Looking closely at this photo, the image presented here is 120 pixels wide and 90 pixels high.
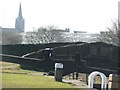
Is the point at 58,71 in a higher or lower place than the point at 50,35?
lower

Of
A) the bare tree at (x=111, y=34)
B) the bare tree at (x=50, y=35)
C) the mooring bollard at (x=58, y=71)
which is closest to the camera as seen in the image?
the mooring bollard at (x=58, y=71)

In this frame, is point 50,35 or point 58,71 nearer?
point 58,71

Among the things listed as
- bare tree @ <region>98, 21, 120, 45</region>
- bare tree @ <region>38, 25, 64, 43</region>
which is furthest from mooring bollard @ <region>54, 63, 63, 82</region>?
bare tree @ <region>38, 25, 64, 43</region>

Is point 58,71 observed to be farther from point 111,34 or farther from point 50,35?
point 50,35

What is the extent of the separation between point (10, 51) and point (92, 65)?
981cm

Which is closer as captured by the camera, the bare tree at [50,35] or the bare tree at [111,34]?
the bare tree at [111,34]

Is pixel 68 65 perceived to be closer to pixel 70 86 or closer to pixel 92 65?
pixel 92 65

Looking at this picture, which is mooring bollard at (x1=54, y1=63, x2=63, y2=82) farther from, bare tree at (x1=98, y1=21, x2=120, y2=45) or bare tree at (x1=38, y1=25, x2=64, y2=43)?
bare tree at (x1=38, y1=25, x2=64, y2=43)

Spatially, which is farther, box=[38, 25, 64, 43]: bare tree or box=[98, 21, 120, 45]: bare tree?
box=[38, 25, 64, 43]: bare tree

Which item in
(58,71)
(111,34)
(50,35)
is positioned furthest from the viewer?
(50,35)

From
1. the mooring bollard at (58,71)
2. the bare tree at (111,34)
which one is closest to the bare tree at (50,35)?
the bare tree at (111,34)

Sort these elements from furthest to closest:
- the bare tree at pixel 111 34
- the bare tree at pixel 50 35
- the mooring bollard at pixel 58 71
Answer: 1. the bare tree at pixel 50 35
2. the bare tree at pixel 111 34
3. the mooring bollard at pixel 58 71

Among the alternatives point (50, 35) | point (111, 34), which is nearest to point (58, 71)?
point (111, 34)

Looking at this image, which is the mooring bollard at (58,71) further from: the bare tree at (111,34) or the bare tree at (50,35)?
the bare tree at (50,35)
